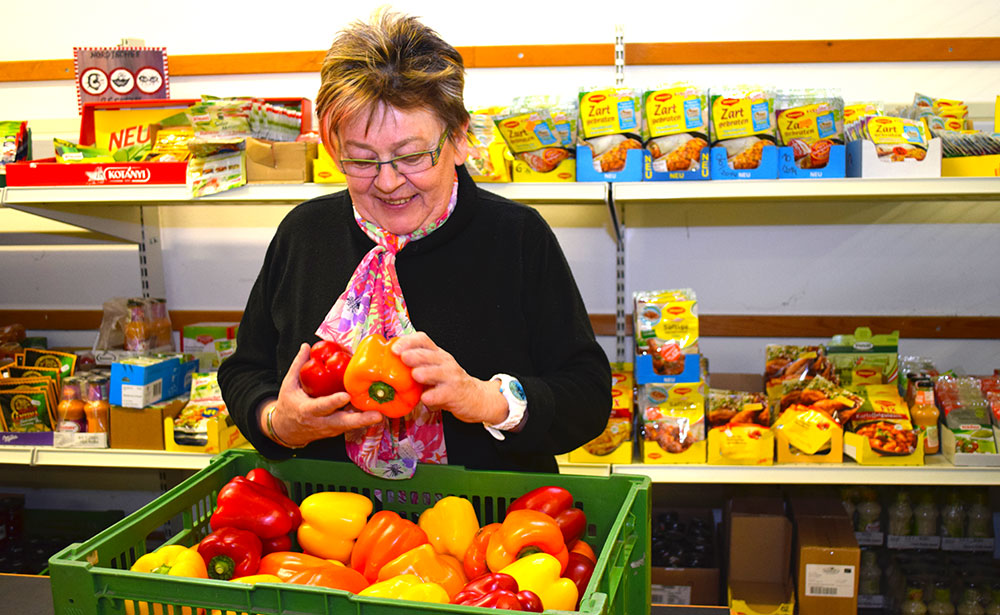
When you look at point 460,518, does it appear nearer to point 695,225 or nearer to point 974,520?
point 695,225

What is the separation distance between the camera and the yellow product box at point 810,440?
2.25 metres

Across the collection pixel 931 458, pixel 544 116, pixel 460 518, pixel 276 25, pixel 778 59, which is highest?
pixel 276 25

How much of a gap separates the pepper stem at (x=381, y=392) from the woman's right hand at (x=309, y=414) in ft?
0.09

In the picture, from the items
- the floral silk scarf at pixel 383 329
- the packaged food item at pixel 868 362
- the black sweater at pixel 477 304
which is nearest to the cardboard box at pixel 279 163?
the black sweater at pixel 477 304

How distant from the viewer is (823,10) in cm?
276

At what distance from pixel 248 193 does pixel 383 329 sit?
1.13 m

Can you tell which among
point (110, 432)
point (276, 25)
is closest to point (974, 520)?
point (110, 432)

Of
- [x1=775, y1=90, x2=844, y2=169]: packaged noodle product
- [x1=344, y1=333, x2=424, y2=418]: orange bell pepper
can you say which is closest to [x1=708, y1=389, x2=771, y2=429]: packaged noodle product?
[x1=775, y1=90, x2=844, y2=169]: packaged noodle product

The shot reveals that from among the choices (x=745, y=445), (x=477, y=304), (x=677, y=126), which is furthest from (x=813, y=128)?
(x=477, y=304)

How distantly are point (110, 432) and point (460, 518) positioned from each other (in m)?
1.67

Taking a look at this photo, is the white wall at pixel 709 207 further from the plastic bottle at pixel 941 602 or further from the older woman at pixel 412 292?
the older woman at pixel 412 292

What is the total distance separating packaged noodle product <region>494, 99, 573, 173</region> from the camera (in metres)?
2.24

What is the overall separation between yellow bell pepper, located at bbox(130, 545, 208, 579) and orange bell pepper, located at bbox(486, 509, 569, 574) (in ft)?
1.34

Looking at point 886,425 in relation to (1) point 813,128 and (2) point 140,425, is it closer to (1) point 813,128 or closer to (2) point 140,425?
(1) point 813,128
